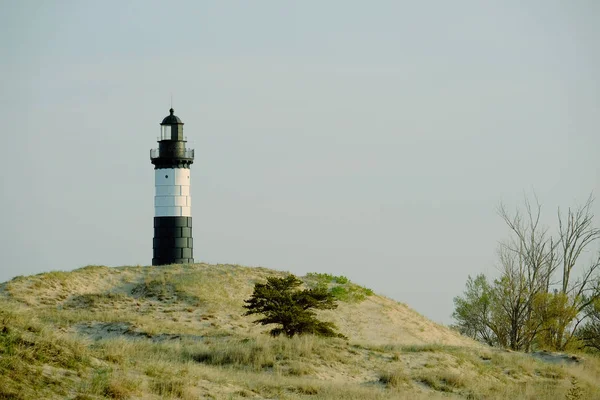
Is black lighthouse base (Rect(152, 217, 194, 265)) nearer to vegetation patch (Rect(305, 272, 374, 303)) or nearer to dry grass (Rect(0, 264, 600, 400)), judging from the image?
dry grass (Rect(0, 264, 600, 400))

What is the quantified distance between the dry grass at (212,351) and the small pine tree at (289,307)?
1.11 m

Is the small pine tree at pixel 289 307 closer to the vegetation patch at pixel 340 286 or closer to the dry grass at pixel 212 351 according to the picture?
the dry grass at pixel 212 351

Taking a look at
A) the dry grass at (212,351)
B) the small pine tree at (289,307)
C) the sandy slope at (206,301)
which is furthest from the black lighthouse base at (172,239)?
the small pine tree at (289,307)

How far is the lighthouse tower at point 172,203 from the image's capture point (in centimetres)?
5103

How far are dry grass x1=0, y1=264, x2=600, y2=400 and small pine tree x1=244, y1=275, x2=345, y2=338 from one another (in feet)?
3.65

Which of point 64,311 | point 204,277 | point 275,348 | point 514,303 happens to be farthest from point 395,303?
point 275,348

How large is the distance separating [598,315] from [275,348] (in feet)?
108

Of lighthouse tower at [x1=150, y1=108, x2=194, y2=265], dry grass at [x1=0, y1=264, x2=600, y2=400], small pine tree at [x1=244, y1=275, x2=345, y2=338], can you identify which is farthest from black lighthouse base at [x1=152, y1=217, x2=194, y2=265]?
small pine tree at [x1=244, y1=275, x2=345, y2=338]

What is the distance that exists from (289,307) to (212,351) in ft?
17.9

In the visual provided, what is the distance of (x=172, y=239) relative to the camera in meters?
51.1

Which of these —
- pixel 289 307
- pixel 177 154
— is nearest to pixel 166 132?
pixel 177 154

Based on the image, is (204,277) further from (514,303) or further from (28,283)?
(514,303)

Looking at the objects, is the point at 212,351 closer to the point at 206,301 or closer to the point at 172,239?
the point at 206,301

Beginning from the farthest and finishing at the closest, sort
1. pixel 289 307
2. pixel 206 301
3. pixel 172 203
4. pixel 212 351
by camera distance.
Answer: pixel 172 203 < pixel 206 301 < pixel 289 307 < pixel 212 351
